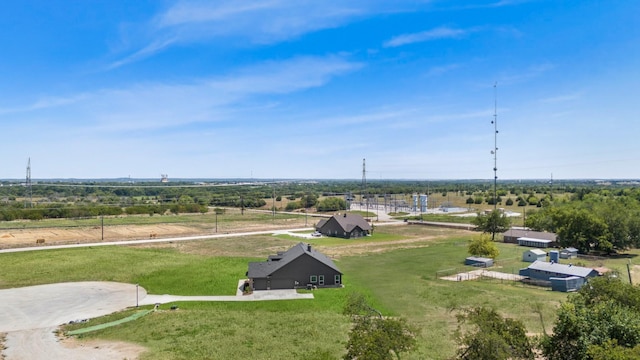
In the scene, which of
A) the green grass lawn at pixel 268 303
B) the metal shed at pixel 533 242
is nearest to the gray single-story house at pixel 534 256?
the green grass lawn at pixel 268 303

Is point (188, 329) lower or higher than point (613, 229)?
lower

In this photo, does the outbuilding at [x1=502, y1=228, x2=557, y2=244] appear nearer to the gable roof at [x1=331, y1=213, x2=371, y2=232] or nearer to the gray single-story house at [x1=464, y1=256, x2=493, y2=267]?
the gray single-story house at [x1=464, y1=256, x2=493, y2=267]

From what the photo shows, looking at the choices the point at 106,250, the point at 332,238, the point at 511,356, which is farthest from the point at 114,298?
the point at 332,238

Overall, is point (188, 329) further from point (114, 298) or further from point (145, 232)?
point (145, 232)

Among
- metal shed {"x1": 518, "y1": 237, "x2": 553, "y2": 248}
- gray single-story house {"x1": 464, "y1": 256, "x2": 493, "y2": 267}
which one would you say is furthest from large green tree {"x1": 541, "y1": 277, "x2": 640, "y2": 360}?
metal shed {"x1": 518, "y1": 237, "x2": 553, "y2": 248}

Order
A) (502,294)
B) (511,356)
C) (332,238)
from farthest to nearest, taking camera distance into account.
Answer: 1. (332,238)
2. (502,294)
3. (511,356)

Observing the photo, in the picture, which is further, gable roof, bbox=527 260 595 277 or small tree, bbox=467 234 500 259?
small tree, bbox=467 234 500 259

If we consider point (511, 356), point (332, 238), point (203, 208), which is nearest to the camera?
point (511, 356)
